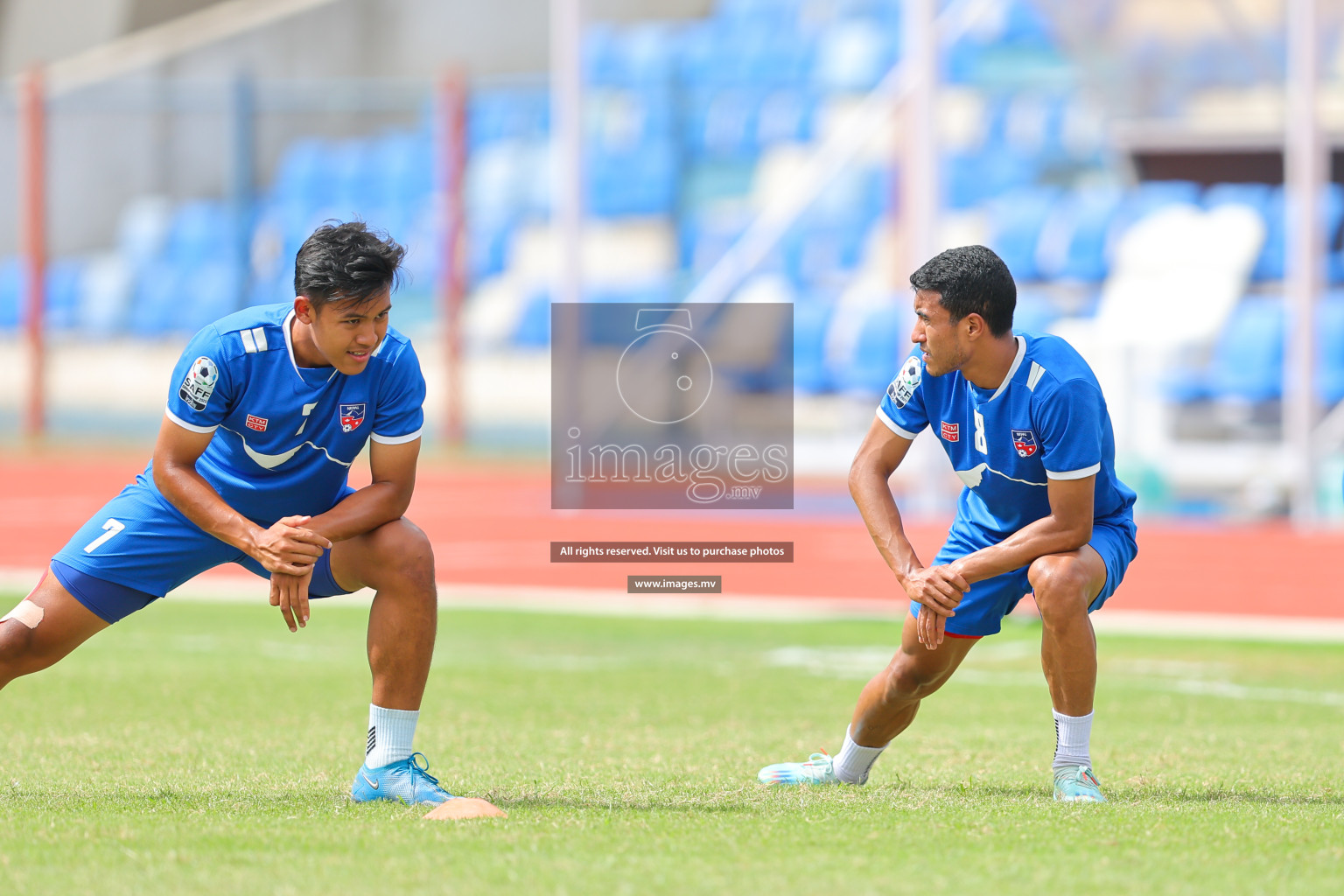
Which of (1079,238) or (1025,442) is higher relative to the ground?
(1079,238)

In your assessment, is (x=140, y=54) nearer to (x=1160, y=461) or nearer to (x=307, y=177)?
(x=307, y=177)

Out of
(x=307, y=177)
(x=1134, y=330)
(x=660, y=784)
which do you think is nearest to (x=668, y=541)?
(x=1134, y=330)

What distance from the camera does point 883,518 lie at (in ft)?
17.4

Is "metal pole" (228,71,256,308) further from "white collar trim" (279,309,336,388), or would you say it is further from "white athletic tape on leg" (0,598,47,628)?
"white collar trim" (279,309,336,388)

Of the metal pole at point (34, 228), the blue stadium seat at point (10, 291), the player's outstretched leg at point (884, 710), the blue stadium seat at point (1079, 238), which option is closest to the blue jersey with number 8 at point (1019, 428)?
the player's outstretched leg at point (884, 710)

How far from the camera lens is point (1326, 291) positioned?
1702 cm

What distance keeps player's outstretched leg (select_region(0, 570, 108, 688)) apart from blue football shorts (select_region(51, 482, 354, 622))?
4 cm

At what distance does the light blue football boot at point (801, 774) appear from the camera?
552 cm

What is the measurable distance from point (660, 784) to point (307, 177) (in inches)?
848

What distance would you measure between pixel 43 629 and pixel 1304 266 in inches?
427

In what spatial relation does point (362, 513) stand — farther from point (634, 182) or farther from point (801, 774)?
point (634, 182)

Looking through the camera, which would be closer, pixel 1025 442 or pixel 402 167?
pixel 1025 442

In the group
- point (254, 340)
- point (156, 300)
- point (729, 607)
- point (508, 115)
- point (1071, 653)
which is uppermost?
point (508, 115)

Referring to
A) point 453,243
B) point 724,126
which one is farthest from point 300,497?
point 724,126
